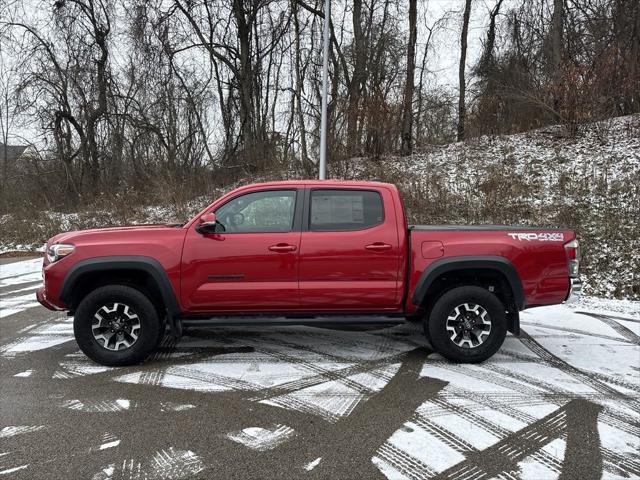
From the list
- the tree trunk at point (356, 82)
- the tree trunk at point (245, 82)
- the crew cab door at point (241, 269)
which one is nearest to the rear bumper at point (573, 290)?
the crew cab door at point (241, 269)

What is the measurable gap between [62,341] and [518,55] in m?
20.3

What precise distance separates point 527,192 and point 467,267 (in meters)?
8.91

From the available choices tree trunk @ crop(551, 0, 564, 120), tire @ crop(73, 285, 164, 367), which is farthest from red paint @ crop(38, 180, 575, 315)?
tree trunk @ crop(551, 0, 564, 120)

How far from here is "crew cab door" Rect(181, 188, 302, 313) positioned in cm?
438

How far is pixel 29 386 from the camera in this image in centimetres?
399

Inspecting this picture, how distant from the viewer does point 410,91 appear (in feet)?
53.3

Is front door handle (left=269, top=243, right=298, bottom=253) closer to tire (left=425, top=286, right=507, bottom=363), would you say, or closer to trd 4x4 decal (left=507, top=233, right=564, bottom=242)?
tire (left=425, top=286, right=507, bottom=363)

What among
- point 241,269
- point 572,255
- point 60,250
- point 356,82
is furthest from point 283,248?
point 356,82

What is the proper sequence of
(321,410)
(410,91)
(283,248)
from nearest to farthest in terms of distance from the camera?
(321,410)
(283,248)
(410,91)

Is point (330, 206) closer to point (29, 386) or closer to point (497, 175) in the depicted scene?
point (29, 386)

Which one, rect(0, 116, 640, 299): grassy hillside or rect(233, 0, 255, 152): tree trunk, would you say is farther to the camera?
rect(233, 0, 255, 152): tree trunk

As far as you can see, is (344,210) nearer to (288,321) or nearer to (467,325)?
(288,321)

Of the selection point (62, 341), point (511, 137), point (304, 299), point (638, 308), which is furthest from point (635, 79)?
point (62, 341)

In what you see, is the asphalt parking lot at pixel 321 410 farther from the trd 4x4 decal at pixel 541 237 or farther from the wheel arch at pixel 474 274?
the trd 4x4 decal at pixel 541 237
